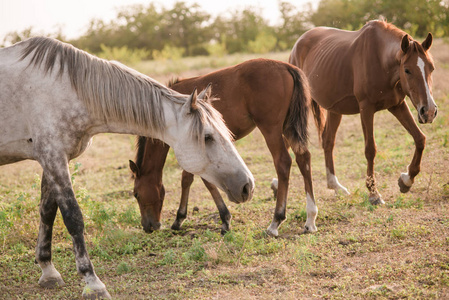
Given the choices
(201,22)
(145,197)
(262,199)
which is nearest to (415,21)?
(201,22)

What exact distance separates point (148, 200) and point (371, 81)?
123 inches

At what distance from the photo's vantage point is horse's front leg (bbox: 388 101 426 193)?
18.5 ft

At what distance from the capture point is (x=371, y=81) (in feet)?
19.0

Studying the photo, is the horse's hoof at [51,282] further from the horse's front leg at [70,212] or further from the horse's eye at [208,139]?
the horse's eye at [208,139]

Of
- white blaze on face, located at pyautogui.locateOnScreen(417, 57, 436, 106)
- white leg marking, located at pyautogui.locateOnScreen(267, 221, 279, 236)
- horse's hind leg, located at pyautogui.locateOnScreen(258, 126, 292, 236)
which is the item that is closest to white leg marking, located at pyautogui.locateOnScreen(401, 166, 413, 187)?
white blaze on face, located at pyautogui.locateOnScreen(417, 57, 436, 106)

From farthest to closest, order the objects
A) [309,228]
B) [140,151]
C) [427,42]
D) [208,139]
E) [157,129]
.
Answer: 1. [140,151]
2. [427,42]
3. [309,228]
4. [157,129]
5. [208,139]

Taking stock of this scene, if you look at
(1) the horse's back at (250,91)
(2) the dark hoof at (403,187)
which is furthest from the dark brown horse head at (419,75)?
(1) the horse's back at (250,91)

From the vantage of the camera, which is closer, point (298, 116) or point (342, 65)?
point (298, 116)

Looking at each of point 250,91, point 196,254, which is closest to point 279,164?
point 250,91

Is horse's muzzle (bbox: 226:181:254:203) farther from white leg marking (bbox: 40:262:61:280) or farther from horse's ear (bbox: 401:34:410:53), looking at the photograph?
horse's ear (bbox: 401:34:410:53)

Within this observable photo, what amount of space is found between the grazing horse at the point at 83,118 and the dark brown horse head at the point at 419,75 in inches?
101

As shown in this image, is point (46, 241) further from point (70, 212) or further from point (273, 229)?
point (273, 229)

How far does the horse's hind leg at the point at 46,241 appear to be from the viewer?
421cm

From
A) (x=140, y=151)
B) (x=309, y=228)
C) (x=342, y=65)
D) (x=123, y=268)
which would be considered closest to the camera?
(x=123, y=268)
